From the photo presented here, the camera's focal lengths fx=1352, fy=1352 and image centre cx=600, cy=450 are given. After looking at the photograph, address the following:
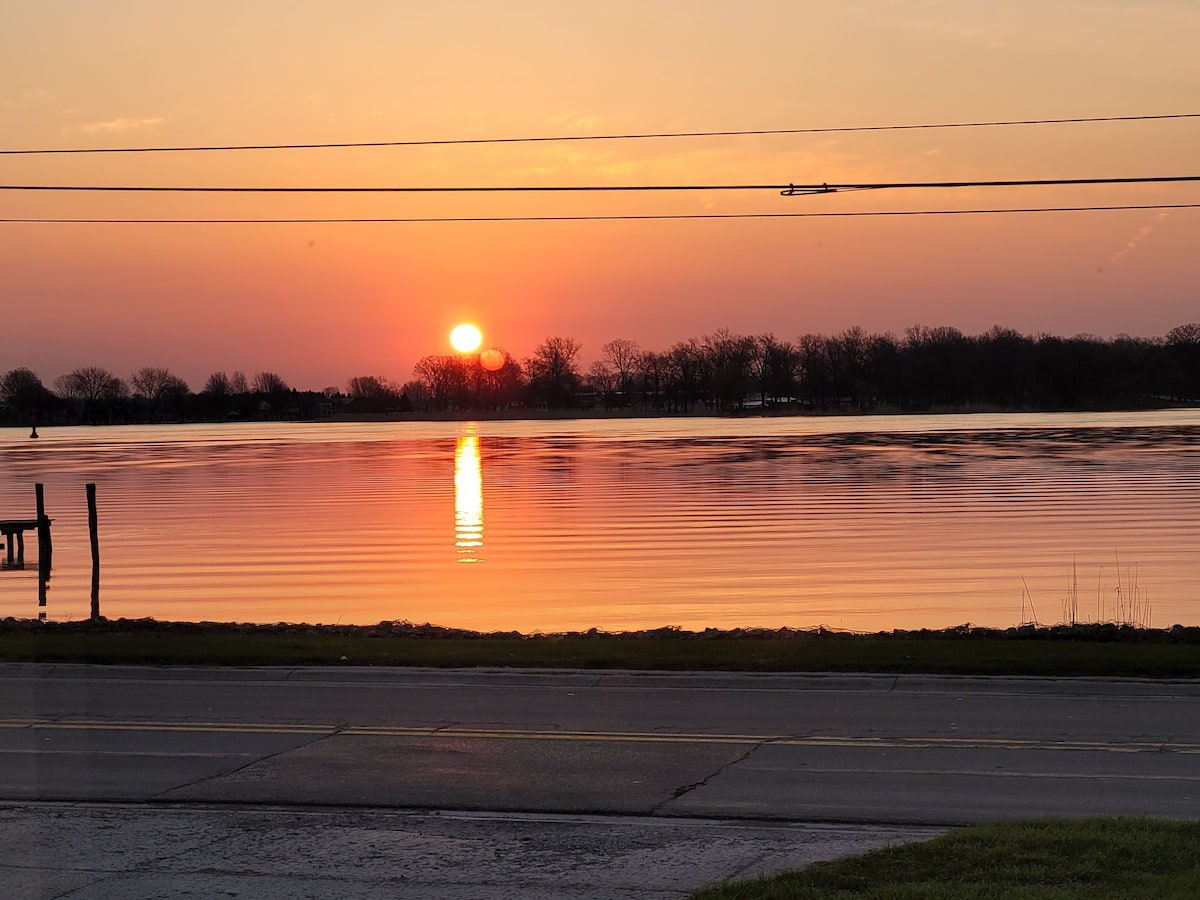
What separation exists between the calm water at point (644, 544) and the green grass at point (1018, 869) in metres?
14.0

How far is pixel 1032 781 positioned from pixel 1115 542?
2422 centimetres

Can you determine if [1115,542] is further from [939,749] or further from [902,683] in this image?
[939,749]

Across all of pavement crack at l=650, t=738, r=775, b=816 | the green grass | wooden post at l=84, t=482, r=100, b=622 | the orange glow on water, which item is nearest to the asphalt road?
pavement crack at l=650, t=738, r=775, b=816

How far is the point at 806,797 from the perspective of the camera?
31.2 feet

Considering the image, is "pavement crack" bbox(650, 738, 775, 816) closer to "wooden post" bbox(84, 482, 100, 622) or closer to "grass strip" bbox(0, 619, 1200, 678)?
"grass strip" bbox(0, 619, 1200, 678)

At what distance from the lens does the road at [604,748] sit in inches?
365

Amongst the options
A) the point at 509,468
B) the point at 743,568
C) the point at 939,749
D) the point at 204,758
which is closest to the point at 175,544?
the point at 743,568

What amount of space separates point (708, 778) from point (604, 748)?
1.38 metres

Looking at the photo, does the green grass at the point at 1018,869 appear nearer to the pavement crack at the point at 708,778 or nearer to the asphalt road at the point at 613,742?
the asphalt road at the point at 613,742

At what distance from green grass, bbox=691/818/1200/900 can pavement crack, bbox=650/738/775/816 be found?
2.01m

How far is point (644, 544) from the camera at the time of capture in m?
34.3

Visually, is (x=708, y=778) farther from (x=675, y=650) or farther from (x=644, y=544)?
(x=644, y=544)

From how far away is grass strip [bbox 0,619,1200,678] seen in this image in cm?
1488

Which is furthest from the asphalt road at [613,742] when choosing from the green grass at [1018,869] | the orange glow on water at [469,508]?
the orange glow on water at [469,508]
